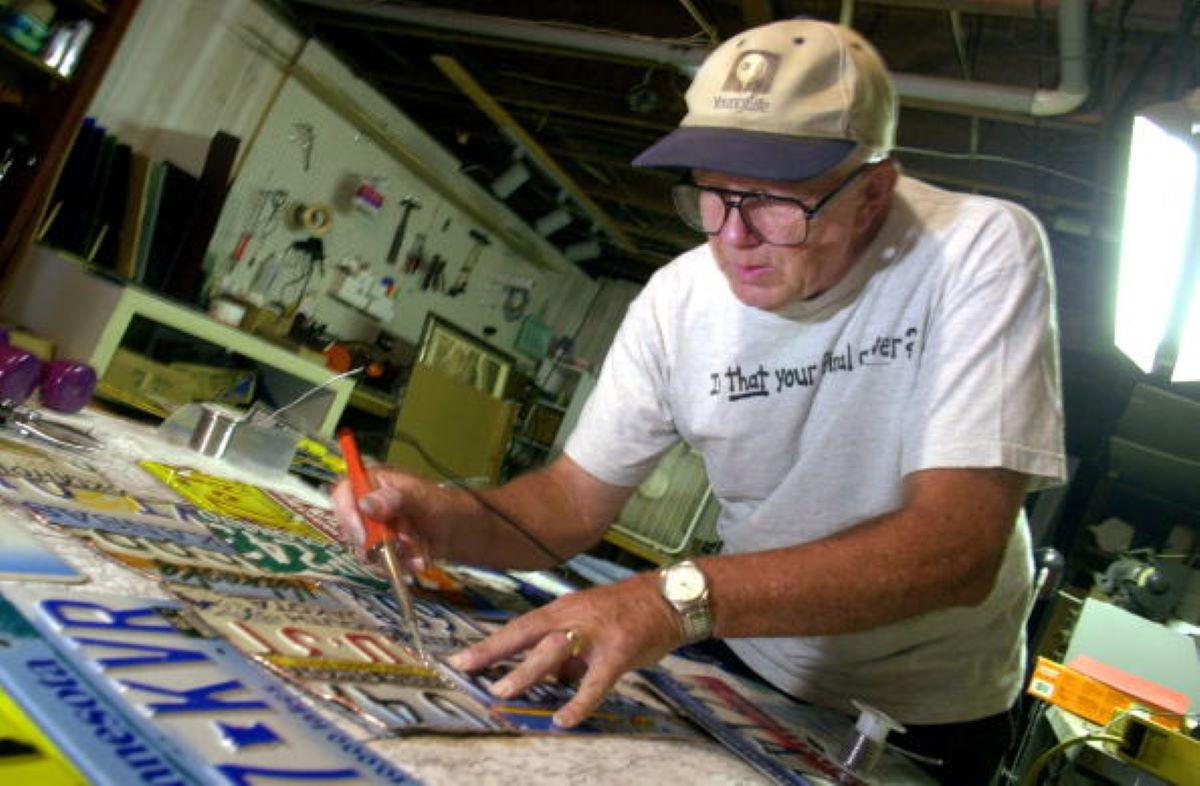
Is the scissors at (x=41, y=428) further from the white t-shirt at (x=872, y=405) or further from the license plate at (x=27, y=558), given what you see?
the white t-shirt at (x=872, y=405)

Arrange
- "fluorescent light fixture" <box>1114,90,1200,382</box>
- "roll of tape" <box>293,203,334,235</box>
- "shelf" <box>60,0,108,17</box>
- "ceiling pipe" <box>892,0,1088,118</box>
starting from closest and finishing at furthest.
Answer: "fluorescent light fixture" <box>1114,90,1200,382</box> < "ceiling pipe" <box>892,0,1088,118</box> < "shelf" <box>60,0,108,17</box> < "roll of tape" <box>293,203,334,235</box>

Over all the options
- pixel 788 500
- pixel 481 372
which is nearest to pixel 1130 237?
pixel 788 500

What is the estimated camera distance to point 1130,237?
2.27 metres

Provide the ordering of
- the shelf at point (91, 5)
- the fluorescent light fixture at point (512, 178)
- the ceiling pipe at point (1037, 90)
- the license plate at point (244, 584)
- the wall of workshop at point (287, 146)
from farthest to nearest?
the fluorescent light fixture at point (512, 178) < the wall of workshop at point (287, 146) < the shelf at point (91, 5) < the ceiling pipe at point (1037, 90) < the license plate at point (244, 584)

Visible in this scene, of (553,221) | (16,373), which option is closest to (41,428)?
(16,373)

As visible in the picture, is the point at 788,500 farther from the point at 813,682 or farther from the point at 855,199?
the point at 855,199

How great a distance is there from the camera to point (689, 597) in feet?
2.74

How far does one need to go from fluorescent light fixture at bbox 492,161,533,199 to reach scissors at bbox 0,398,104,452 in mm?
4886

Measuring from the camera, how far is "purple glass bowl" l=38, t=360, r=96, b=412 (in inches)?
46.5

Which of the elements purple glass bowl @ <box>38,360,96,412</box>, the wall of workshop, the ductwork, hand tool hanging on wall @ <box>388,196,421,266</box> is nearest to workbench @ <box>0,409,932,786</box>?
purple glass bowl @ <box>38,360,96,412</box>

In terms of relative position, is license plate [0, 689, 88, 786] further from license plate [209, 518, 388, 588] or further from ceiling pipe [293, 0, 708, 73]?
ceiling pipe [293, 0, 708, 73]

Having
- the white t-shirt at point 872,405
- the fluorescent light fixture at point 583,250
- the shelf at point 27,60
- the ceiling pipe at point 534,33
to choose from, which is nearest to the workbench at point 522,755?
the white t-shirt at point 872,405

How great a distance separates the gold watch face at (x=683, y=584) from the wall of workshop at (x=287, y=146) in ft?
12.8

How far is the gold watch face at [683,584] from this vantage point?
834mm
